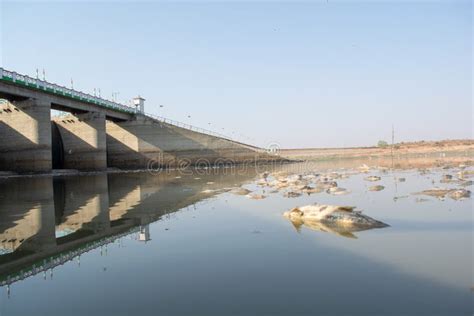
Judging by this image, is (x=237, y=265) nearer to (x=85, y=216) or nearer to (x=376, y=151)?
(x=85, y=216)

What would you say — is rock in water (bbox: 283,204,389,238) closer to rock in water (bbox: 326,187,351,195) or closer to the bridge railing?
rock in water (bbox: 326,187,351,195)

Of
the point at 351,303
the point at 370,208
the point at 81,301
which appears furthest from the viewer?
the point at 370,208

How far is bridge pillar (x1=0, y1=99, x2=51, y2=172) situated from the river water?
110ft

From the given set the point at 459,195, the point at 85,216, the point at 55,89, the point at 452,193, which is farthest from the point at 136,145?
the point at 459,195

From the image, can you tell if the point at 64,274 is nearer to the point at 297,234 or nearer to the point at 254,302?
the point at 254,302

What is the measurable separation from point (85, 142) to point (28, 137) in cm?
1253

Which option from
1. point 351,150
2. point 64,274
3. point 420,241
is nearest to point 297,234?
point 420,241

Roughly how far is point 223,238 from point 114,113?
54439 mm

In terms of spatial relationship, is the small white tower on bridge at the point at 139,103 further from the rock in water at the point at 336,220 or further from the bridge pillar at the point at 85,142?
the rock in water at the point at 336,220

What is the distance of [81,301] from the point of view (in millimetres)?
5438

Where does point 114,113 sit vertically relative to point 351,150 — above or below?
above

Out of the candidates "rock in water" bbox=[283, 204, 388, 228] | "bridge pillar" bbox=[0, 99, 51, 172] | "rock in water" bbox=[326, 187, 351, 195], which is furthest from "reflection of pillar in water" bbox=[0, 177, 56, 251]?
"bridge pillar" bbox=[0, 99, 51, 172]

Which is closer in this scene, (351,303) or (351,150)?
(351,303)

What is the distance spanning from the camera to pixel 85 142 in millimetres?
55562
